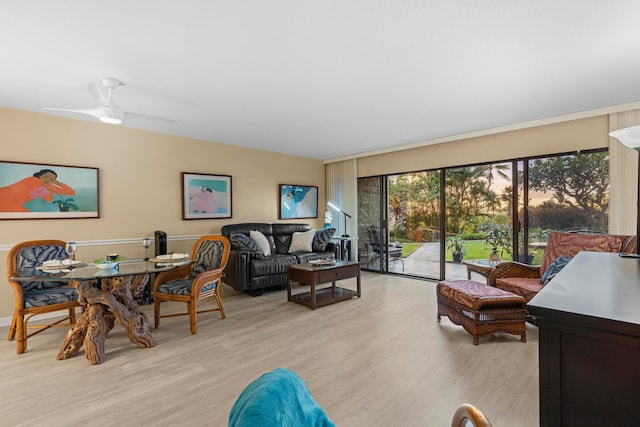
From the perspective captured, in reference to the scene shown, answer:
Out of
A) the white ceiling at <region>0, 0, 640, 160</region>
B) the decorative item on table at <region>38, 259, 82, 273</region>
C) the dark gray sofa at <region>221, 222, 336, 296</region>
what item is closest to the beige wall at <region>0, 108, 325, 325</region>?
the white ceiling at <region>0, 0, 640, 160</region>

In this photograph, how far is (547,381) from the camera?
760 mm

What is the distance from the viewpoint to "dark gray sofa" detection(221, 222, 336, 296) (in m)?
4.27

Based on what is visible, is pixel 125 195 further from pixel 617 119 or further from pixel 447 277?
pixel 617 119

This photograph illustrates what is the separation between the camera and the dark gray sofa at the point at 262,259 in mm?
4266

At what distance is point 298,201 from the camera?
624 cm

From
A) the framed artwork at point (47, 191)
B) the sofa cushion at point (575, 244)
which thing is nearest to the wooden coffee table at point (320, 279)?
the sofa cushion at point (575, 244)

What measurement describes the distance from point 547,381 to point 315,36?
219 cm

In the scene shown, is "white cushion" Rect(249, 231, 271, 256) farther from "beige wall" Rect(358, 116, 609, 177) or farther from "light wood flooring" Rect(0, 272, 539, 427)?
"beige wall" Rect(358, 116, 609, 177)

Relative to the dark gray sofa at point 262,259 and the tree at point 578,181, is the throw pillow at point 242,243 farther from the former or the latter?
the tree at point 578,181

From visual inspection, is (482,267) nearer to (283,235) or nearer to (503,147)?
(503,147)

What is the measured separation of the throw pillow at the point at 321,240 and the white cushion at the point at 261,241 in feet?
2.90

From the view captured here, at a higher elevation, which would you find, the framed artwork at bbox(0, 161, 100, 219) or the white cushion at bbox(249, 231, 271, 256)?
the framed artwork at bbox(0, 161, 100, 219)

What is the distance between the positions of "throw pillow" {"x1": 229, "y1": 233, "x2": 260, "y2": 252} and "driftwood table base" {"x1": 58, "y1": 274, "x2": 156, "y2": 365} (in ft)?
5.71

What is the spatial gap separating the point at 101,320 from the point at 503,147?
5.26 m
